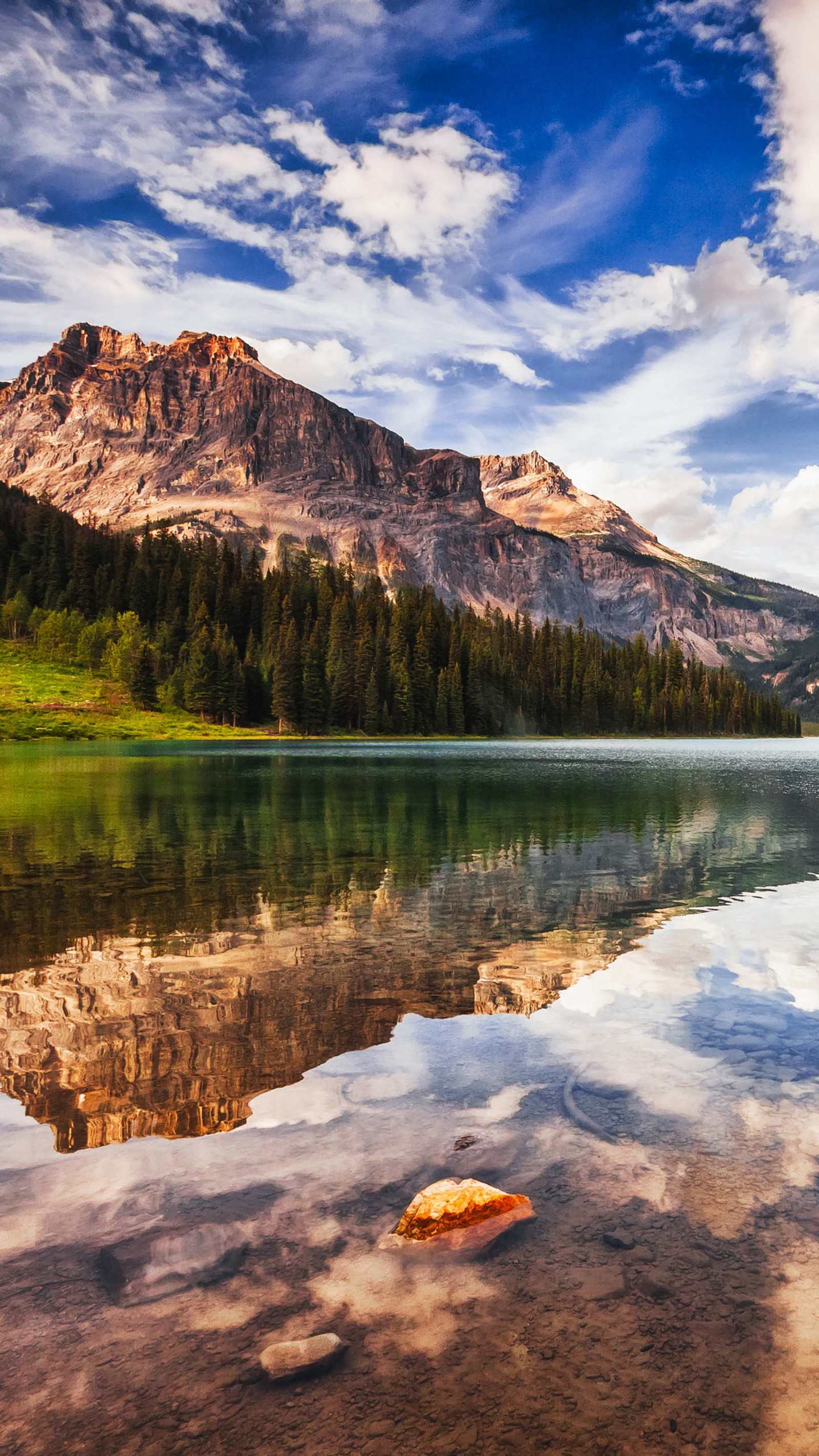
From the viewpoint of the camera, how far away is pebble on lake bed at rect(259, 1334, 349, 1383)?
15.5 ft

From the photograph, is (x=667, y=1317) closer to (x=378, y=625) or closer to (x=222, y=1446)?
(x=222, y=1446)

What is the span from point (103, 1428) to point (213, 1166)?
2919 millimetres

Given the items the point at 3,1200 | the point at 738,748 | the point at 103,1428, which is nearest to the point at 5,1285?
the point at 3,1200

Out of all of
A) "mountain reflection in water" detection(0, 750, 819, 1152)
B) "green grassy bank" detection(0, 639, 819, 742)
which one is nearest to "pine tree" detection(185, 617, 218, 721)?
"green grassy bank" detection(0, 639, 819, 742)

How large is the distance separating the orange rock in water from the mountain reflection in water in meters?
2.63

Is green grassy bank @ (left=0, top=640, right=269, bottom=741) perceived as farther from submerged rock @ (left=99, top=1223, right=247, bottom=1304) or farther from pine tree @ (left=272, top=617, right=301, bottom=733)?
submerged rock @ (left=99, top=1223, right=247, bottom=1304)

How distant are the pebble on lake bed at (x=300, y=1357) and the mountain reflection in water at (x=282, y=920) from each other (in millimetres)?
3285

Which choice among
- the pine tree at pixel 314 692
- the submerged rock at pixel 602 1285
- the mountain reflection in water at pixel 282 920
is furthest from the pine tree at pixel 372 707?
the submerged rock at pixel 602 1285

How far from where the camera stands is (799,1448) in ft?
13.8

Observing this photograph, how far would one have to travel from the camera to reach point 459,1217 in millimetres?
6211

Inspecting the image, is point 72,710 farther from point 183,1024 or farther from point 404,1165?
point 404,1165

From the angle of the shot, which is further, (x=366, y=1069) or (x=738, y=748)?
(x=738, y=748)

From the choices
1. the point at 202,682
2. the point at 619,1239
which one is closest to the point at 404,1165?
the point at 619,1239

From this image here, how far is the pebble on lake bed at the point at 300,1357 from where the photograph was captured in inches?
186
